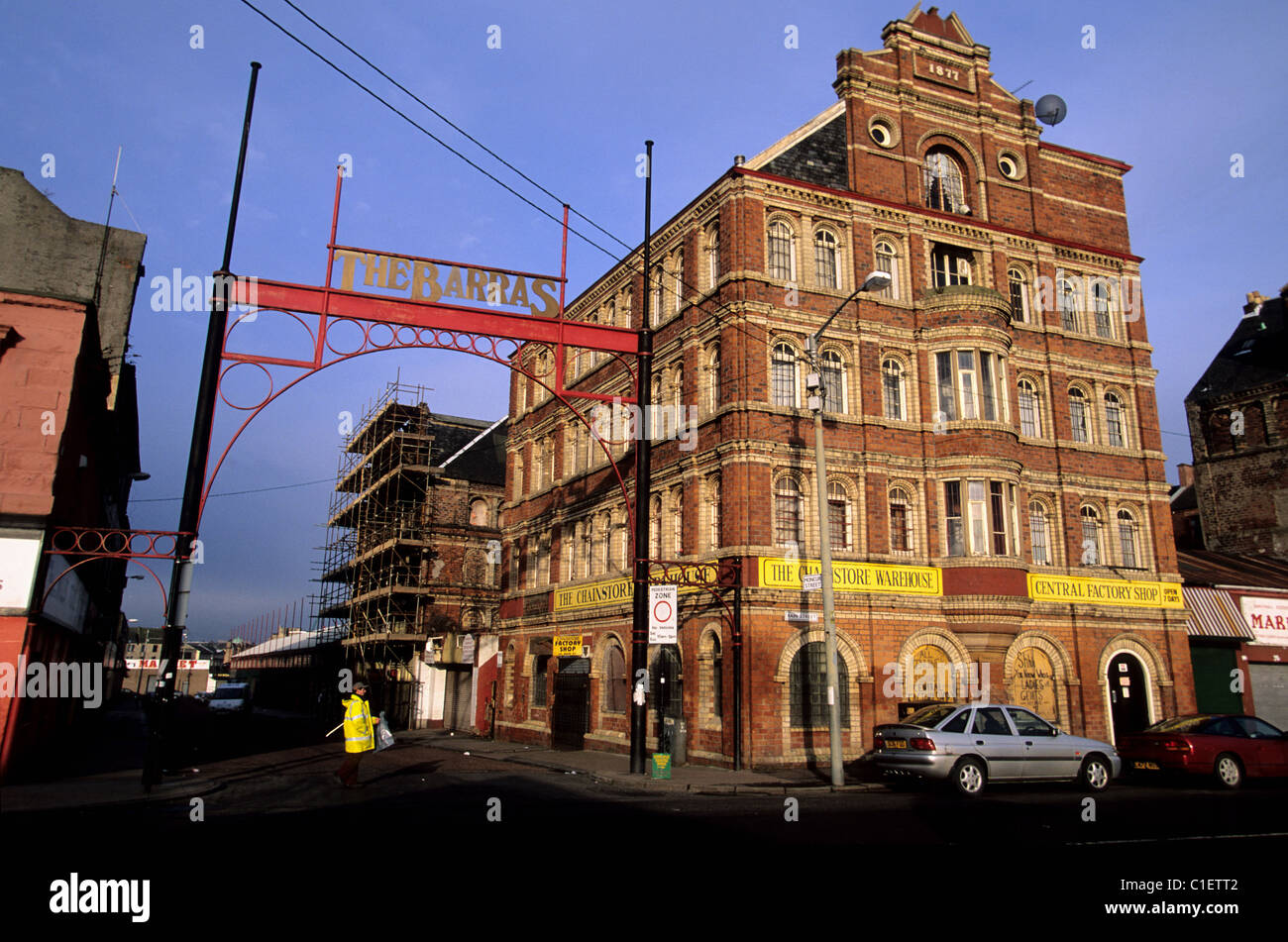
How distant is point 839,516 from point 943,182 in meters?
11.6

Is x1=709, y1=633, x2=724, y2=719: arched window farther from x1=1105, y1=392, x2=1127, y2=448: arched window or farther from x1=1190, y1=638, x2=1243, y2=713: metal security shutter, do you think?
x1=1190, y1=638, x2=1243, y2=713: metal security shutter

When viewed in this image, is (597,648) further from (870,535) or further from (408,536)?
(408,536)

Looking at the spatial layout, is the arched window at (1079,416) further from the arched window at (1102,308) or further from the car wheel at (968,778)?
the car wheel at (968,778)

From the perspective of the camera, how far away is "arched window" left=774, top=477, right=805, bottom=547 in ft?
74.6

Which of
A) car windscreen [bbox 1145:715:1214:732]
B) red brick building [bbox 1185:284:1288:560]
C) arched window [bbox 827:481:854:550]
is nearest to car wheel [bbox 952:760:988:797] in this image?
car windscreen [bbox 1145:715:1214:732]

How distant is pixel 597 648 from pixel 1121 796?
49.8ft

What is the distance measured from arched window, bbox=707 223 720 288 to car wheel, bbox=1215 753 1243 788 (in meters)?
16.1

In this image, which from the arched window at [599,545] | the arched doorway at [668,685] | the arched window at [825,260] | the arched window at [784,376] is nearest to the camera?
the arched doorway at [668,685]

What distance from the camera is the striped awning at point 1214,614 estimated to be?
28.2 metres

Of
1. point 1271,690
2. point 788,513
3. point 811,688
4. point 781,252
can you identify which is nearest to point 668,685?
point 811,688

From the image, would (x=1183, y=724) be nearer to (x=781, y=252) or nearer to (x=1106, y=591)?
(x=1106, y=591)

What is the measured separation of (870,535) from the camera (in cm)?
2338

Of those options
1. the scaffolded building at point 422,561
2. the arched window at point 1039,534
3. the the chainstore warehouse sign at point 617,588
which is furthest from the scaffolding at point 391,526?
the arched window at point 1039,534
